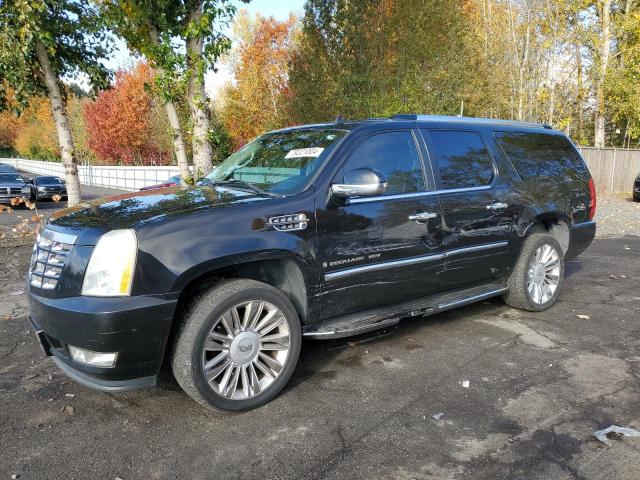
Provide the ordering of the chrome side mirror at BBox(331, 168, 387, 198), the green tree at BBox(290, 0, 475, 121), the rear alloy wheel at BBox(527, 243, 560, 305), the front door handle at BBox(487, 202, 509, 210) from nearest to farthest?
the chrome side mirror at BBox(331, 168, 387, 198)
the front door handle at BBox(487, 202, 509, 210)
the rear alloy wheel at BBox(527, 243, 560, 305)
the green tree at BBox(290, 0, 475, 121)

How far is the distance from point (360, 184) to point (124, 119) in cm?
3750

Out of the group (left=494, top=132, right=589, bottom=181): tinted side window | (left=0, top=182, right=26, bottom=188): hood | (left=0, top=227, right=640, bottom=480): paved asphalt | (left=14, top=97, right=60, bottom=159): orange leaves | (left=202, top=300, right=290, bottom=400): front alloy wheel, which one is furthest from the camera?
(left=14, top=97, right=60, bottom=159): orange leaves

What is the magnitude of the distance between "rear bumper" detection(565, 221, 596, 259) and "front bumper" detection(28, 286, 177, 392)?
177 inches

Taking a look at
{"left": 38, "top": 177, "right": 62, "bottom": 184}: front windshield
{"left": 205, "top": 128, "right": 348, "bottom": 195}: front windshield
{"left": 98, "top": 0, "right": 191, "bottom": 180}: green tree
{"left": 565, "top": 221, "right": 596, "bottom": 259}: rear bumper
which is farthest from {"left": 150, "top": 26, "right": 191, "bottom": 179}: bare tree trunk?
{"left": 38, "top": 177, "right": 62, "bottom": 184}: front windshield

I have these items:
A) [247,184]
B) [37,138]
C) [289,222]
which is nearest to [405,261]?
[289,222]

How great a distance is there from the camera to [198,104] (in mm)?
8055

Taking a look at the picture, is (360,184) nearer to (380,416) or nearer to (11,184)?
(380,416)

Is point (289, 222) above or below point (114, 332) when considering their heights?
above

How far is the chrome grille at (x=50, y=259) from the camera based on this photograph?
2951mm

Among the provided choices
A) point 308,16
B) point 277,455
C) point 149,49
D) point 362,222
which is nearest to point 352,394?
point 277,455

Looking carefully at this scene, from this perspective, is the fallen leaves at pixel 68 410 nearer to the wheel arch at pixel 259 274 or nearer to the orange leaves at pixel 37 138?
the wheel arch at pixel 259 274

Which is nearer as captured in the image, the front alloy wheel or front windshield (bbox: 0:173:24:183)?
the front alloy wheel

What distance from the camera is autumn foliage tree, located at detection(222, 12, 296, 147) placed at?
33844 millimetres

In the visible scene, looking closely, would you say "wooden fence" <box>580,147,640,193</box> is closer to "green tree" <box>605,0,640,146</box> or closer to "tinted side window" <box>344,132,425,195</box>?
"green tree" <box>605,0,640,146</box>
